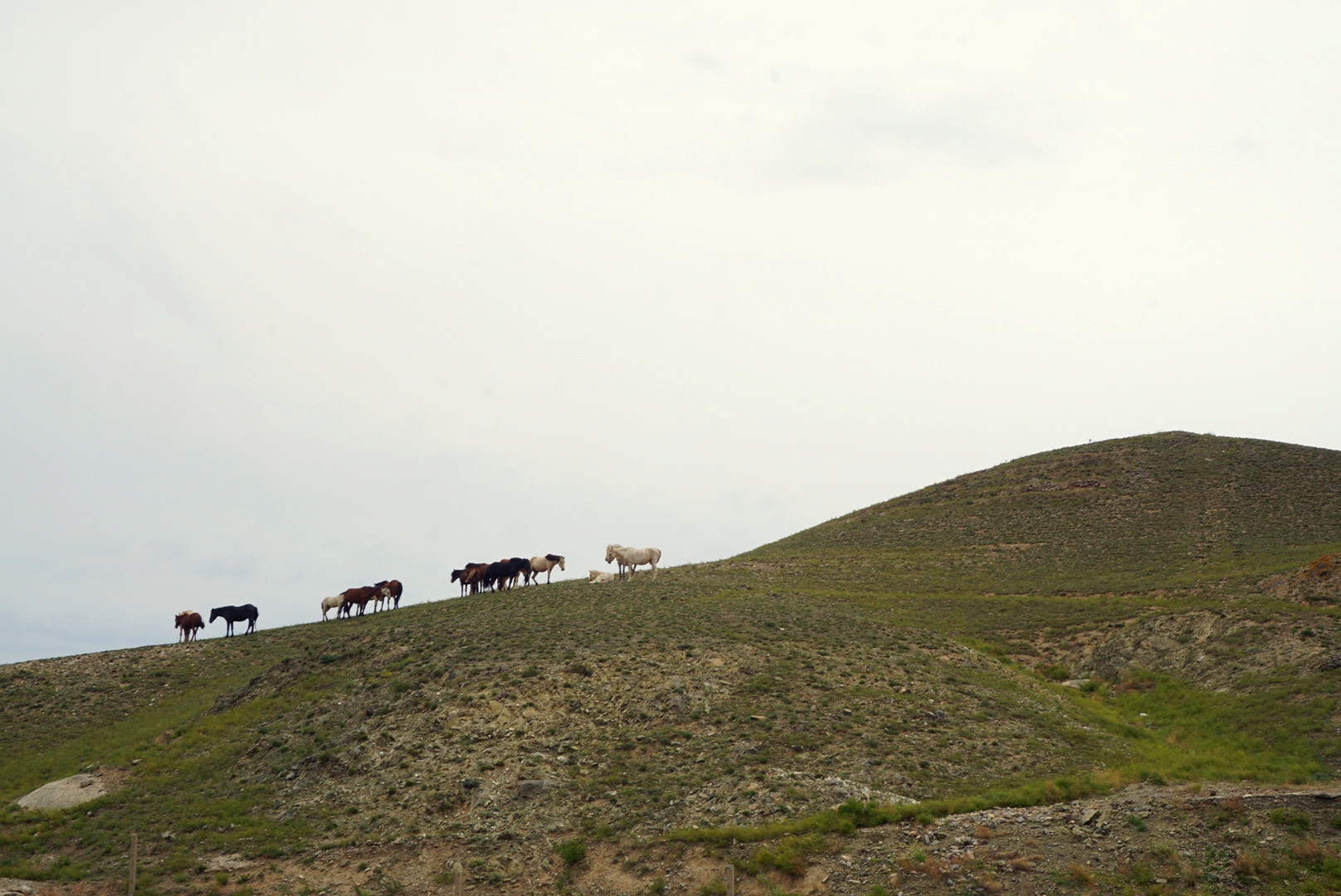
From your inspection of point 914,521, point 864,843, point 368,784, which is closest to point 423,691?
point 368,784

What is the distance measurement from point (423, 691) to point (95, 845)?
1047 cm

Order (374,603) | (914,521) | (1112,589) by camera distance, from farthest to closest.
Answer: (914,521) < (374,603) < (1112,589)

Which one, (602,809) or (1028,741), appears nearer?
(602,809)

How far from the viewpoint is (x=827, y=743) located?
28.4 metres

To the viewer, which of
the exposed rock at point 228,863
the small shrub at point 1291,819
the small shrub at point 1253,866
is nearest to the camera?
the small shrub at point 1253,866

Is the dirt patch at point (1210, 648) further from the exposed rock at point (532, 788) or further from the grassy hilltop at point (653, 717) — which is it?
the exposed rock at point (532, 788)

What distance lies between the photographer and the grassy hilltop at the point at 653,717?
83.0 feet

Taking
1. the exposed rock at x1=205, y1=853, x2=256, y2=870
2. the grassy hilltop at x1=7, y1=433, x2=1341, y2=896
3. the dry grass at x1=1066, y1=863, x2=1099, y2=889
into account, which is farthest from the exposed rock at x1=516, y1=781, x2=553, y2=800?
the dry grass at x1=1066, y1=863, x2=1099, y2=889

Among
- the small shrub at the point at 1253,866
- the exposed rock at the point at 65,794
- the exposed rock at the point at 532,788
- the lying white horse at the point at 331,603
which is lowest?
the small shrub at the point at 1253,866

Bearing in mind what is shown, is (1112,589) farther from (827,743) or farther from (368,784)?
(368,784)

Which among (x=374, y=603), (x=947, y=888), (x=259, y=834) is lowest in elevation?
(x=947, y=888)

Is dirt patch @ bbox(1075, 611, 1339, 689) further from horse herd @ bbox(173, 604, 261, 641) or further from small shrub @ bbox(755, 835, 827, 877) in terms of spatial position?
horse herd @ bbox(173, 604, 261, 641)

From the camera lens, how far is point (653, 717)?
30.9m

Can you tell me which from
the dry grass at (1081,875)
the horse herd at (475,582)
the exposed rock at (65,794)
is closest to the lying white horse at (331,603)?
the horse herd at (475,582)
